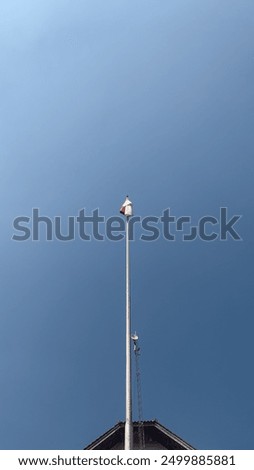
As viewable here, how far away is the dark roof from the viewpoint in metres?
26.3

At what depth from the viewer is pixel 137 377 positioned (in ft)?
77.4

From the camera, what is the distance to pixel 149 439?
27000mm

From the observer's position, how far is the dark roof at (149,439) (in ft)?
86.2

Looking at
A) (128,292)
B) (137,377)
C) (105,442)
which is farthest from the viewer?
(105,442)
